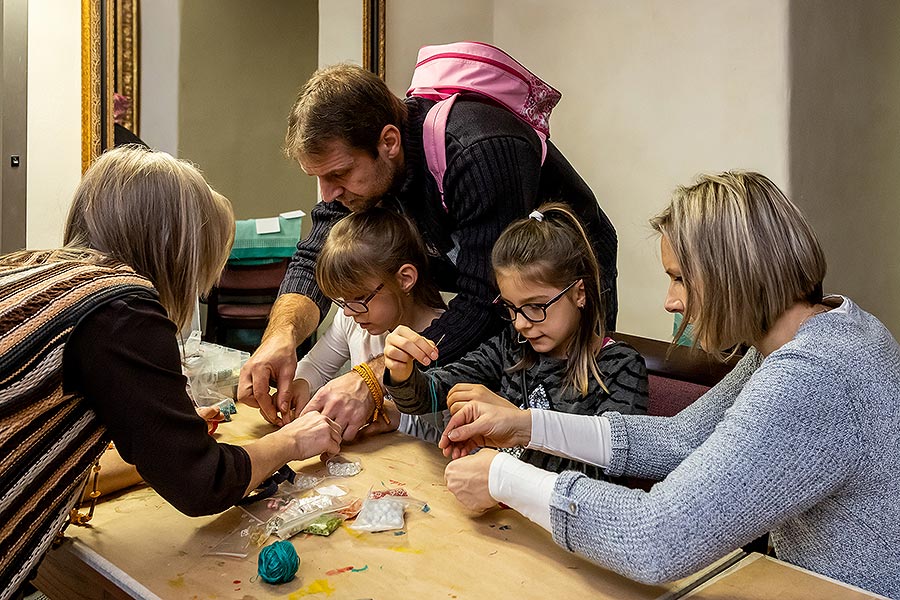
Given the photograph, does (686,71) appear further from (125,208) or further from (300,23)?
(125,208)

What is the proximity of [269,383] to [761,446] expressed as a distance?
1222 mm

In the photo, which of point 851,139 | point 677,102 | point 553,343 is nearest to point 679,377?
point 553,343

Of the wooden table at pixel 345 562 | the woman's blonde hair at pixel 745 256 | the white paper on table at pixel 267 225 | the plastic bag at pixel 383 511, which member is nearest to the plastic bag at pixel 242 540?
the wooden table at pixel 345 562

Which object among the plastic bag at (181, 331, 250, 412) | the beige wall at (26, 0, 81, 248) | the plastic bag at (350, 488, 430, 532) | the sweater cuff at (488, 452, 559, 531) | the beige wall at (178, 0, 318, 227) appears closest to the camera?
the sweater cuff at (488, 452, 559, 531)

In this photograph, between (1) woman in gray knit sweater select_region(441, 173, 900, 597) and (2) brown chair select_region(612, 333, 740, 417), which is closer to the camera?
(1) woman in gray knit sweater select_region(441, 173, 900, 597)

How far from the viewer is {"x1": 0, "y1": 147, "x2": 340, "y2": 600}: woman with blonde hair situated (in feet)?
3.83

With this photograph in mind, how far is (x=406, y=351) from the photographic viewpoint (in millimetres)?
1724

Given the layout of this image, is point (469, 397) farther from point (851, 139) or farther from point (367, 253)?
point (851, 139)

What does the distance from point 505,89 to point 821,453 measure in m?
1.25

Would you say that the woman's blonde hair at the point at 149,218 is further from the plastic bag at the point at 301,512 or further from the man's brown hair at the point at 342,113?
the man's brown hair at the point at 342,113

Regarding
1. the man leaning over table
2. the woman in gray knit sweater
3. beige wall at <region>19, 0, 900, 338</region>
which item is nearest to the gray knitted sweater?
the woman in gray knit sweater

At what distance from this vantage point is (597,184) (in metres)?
4.00

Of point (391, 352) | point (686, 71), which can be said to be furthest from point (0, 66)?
point (686, 71)

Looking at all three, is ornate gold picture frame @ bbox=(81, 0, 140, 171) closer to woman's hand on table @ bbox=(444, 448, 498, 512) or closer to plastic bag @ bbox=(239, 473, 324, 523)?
plastic bag @ bbox=(239, 473, 324, 523)
